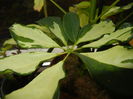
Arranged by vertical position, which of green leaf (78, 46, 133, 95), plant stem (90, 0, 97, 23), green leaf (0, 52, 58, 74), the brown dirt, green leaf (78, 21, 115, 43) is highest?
plant stem (90, 0, 97, 23)

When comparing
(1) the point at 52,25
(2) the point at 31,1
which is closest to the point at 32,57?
(1) the point at 52,25

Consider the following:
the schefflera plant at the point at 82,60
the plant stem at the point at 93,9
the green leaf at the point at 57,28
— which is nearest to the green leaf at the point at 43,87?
the schefflera plant at the point at 82,60

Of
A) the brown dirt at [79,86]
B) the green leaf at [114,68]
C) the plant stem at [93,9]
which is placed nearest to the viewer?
the green leaf at [114,68]

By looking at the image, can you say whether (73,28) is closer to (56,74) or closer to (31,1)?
(56,74)

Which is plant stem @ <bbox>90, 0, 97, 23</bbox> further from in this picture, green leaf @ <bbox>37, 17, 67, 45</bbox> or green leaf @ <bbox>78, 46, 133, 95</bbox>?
green leaf @ <bbox>78, 46, 133, 95</bbox>

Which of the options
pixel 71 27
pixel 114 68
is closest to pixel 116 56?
pixel 114 68

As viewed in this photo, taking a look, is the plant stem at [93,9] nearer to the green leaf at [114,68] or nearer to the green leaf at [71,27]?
the green leaf at [71,27]

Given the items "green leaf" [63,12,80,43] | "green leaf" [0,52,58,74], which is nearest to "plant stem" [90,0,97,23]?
"green leaf" [63,12,80,43]
